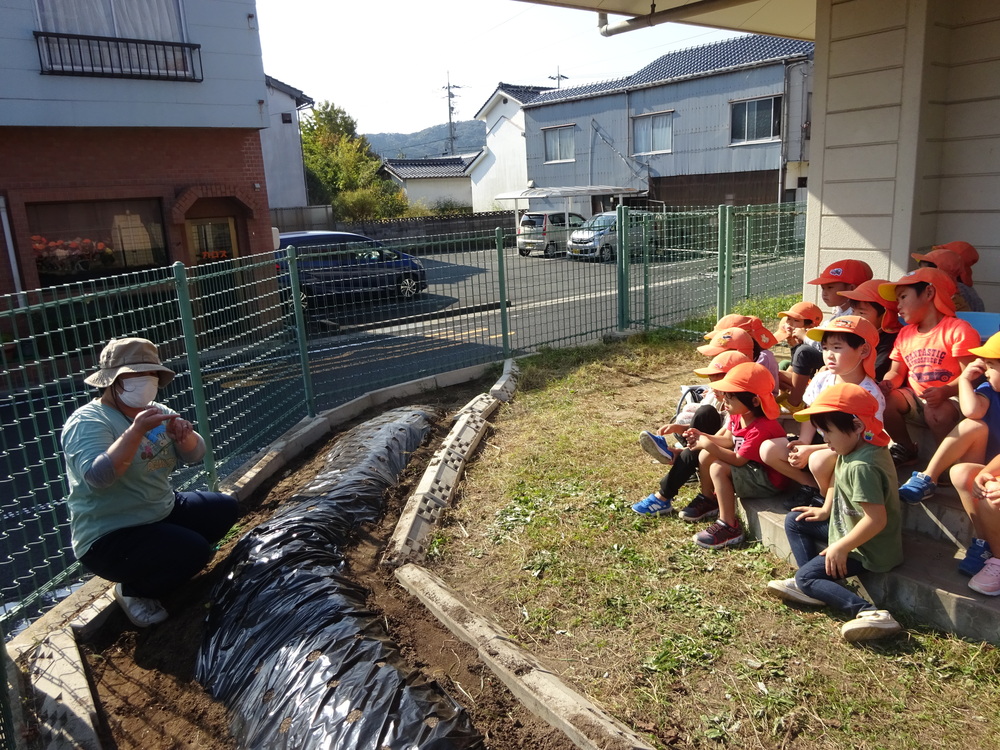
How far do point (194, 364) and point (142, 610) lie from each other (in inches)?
63.8

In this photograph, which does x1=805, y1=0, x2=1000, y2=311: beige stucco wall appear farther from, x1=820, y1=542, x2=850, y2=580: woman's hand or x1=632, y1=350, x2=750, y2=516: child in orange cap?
x1=820, y1=542, x2=850, y2=580: woman's hand

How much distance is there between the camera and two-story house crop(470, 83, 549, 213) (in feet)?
113

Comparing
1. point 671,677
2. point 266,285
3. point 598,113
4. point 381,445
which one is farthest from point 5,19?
point 598,113

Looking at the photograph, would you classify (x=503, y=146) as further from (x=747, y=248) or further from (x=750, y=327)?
(x=750, y=327)

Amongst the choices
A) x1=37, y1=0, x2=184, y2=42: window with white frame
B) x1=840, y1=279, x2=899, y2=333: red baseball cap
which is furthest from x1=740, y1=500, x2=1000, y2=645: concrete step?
x1=37, y1=0, x2=184, y2=42: window with white frame

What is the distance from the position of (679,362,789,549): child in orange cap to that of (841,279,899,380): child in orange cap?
99 centimetres

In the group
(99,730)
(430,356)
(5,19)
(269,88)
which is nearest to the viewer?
(99,730)

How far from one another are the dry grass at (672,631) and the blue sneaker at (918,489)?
0.61 m

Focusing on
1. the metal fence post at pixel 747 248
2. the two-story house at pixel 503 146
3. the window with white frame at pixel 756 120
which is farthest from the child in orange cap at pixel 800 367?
the two-story house at pixel 503 146

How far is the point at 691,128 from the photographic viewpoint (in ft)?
82.3

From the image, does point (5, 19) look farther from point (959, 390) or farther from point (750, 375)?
point (959, 390)

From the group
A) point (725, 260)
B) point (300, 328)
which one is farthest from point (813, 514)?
point (725, 260)

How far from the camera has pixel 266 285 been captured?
5738 millimetres

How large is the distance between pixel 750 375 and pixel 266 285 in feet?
12.7
